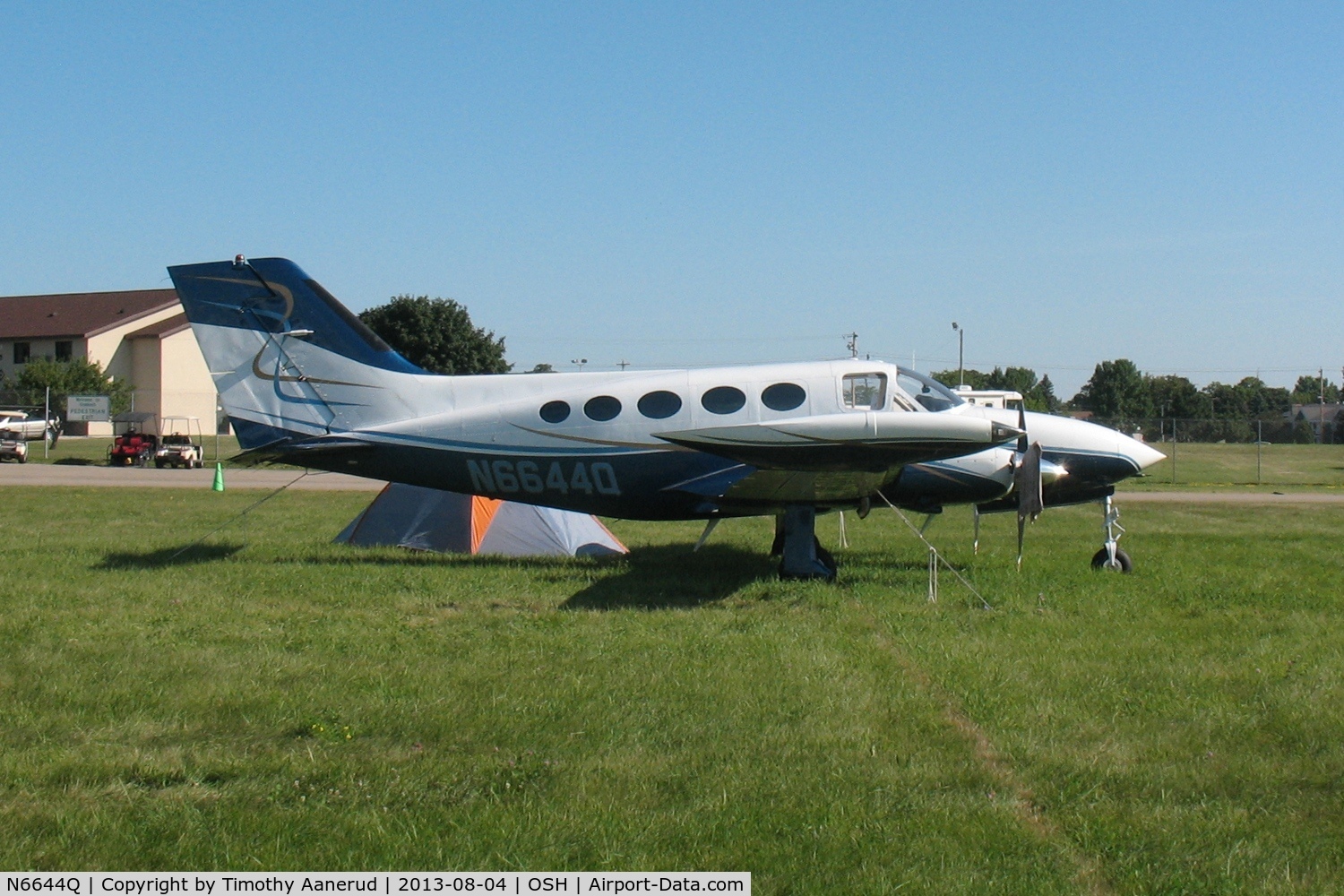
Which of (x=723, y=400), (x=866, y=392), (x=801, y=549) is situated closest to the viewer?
(x=866, y=392)

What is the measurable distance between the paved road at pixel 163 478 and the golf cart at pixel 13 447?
1879 millimetres

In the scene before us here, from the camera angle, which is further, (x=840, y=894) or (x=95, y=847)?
(x=95, y=847)

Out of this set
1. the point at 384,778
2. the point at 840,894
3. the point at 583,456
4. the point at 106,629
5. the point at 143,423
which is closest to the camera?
the point at 840,894

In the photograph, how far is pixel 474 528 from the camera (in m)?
15.2

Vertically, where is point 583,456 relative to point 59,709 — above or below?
above

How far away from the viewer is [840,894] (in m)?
4.50

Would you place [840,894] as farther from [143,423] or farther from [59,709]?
[143,423]

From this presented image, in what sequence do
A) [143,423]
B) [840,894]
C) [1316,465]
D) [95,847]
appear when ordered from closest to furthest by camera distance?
1. [840,894]
2. [95,847]
3. [1316,465]
4. [143,423]

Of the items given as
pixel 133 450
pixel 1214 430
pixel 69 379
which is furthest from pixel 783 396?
pixel 69 379

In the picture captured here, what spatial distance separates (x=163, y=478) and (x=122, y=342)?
3719 cm

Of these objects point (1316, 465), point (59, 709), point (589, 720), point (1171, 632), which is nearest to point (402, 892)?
point (589, 720)

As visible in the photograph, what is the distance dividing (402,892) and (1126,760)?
13.1 ft

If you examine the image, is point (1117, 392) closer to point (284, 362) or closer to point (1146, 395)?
point (1146, 395)

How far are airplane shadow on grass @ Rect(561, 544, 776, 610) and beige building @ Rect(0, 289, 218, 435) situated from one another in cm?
5226
